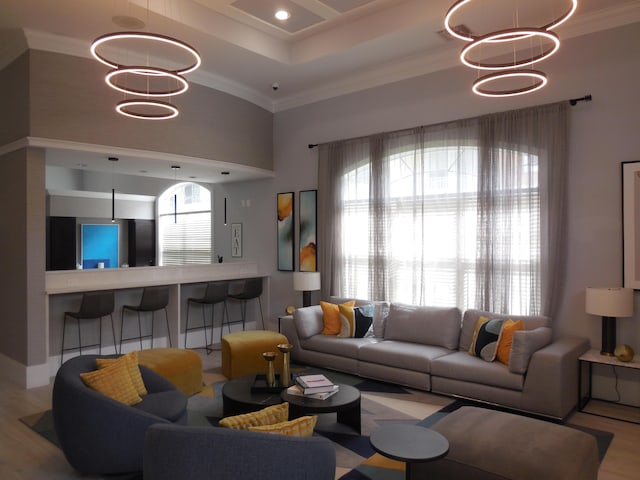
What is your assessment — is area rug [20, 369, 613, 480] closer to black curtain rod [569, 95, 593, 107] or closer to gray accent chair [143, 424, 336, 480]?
gray accent chair [143, 424, 336, 480]

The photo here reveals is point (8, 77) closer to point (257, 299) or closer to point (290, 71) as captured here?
point (290, 71)

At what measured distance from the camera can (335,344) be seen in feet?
18.1

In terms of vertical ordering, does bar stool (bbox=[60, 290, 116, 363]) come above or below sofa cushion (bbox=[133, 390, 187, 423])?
above

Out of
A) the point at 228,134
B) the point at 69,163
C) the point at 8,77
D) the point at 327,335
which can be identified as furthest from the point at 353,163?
the point at 8,77

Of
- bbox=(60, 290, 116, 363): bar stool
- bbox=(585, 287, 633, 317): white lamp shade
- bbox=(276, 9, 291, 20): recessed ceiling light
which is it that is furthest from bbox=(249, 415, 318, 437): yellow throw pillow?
bbox=(276, 9, 291, 20): recessed ceiling light

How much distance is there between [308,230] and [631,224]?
406 cm

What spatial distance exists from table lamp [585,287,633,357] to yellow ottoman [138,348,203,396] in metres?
3.82

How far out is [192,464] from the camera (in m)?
1.90

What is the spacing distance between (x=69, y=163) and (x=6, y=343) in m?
2.33

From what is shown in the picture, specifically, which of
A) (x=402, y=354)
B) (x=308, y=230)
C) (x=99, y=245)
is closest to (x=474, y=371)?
(x=402, y=354)

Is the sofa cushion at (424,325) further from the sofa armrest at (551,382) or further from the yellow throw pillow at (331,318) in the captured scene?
the sofa armrest at (551,382)

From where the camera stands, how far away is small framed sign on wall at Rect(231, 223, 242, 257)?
826 cm

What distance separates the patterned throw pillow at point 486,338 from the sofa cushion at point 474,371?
65mm

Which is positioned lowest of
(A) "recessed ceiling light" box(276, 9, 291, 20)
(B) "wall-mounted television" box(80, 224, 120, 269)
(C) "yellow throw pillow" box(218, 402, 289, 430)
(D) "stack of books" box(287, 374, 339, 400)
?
(D) "stack of books" box(287, 374, 339, 400)
